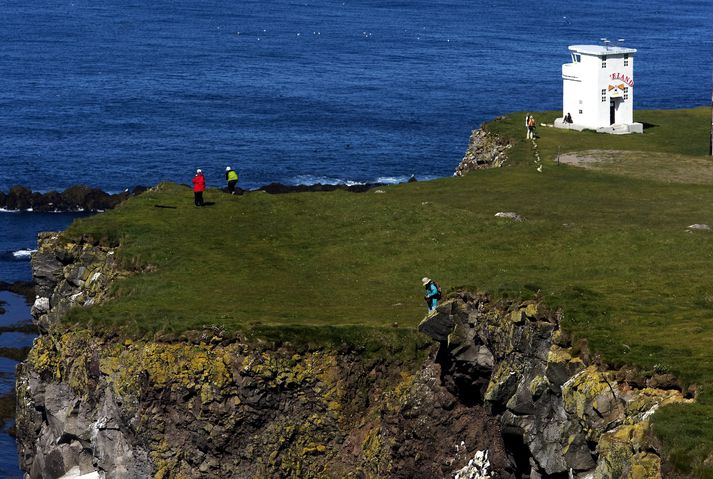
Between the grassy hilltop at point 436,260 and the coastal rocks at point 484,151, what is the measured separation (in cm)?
1477

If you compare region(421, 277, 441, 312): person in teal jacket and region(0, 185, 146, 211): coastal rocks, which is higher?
region(421, 277, 441, 312): person in teal jacket

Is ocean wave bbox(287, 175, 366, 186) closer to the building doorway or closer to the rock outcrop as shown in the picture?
the building doorway

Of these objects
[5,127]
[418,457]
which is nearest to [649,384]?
[418,457]

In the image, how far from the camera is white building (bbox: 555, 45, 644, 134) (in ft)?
358

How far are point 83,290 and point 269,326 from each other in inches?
616

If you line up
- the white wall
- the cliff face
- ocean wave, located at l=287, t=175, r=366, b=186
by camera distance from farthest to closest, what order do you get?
ocean wave, located at l=287, t=175, r=366, b=186
the white wall
the cliff face

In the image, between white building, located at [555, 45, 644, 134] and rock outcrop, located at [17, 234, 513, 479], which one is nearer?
rock outcrop, located at [17, 234, 513, 479]

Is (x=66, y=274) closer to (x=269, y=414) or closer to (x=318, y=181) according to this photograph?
(x=269, y=414)

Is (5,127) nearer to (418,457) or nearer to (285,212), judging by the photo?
(285,212)

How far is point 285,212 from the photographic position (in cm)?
7394

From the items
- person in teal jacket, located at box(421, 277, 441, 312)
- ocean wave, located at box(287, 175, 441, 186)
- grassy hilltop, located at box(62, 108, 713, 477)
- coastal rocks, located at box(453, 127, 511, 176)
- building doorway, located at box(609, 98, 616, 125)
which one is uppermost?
person in teal jacket, located at box(421, 277, 441, 312)

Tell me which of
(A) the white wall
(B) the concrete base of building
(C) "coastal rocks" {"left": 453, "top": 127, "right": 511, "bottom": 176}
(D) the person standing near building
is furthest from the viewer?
(B) the concrete base of building

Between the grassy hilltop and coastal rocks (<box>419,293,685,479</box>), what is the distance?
2.64ft

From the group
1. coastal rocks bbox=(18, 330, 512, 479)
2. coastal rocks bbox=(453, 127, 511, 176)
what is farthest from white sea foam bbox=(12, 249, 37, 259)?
coastal rocks bbox=(18, 330, 512, 479)
